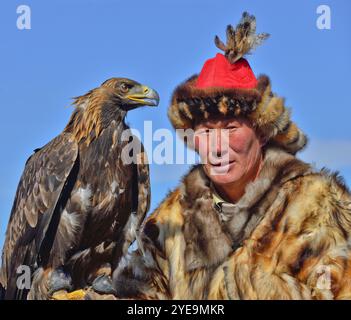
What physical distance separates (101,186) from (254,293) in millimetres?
1148

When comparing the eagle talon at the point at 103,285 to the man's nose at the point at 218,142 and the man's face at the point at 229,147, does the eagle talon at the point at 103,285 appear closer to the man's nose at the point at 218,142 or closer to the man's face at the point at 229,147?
the man's face at the point at 229,147

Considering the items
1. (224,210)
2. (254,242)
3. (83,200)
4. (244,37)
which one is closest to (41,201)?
(83,200)

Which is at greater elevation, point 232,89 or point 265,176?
point 232,89

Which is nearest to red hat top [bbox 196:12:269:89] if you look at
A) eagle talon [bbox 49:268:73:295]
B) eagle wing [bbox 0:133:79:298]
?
eagle wing [bbox 0:133:79:298]

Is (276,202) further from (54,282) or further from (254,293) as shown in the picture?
(54,282)

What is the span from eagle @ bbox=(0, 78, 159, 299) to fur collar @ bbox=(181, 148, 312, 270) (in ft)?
0.98

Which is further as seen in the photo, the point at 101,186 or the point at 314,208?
the point at 101,186

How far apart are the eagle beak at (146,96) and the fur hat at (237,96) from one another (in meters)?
0.13

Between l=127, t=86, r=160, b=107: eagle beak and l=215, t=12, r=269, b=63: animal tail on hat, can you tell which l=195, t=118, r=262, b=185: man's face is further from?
l=215, t=12, r=269, b=63: animal tail on hat

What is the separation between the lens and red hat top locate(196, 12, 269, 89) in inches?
222
